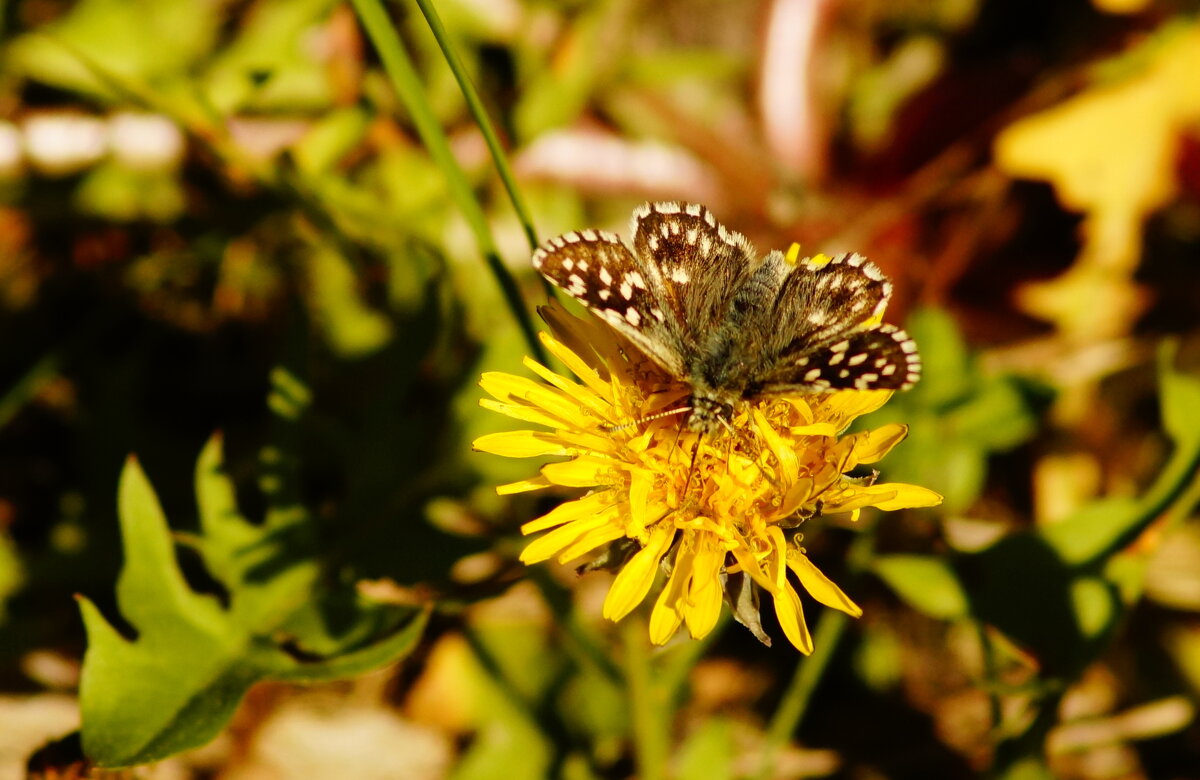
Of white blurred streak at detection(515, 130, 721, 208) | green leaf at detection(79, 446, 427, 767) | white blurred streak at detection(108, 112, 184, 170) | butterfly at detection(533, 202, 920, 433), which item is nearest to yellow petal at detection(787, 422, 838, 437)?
butterfly at detection(533, 202, 920, 433)

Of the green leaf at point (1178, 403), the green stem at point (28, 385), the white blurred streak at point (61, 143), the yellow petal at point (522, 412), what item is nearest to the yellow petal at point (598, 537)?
the yellow petal at point (522, 412)

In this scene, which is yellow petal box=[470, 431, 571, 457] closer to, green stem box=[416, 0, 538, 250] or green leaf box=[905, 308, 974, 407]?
green stem box=[416, 0, 538, 250]

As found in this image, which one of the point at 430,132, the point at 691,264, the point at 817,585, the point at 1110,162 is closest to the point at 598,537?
the point at 817,585

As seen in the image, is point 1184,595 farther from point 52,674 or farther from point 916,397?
point 52,674

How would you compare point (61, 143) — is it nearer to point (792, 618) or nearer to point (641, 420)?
point (641, 420)

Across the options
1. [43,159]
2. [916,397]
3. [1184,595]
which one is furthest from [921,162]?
[43,159]

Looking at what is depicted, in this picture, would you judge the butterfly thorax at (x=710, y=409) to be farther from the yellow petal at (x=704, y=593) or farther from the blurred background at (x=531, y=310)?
the blurred background at (x=531, y=310)
